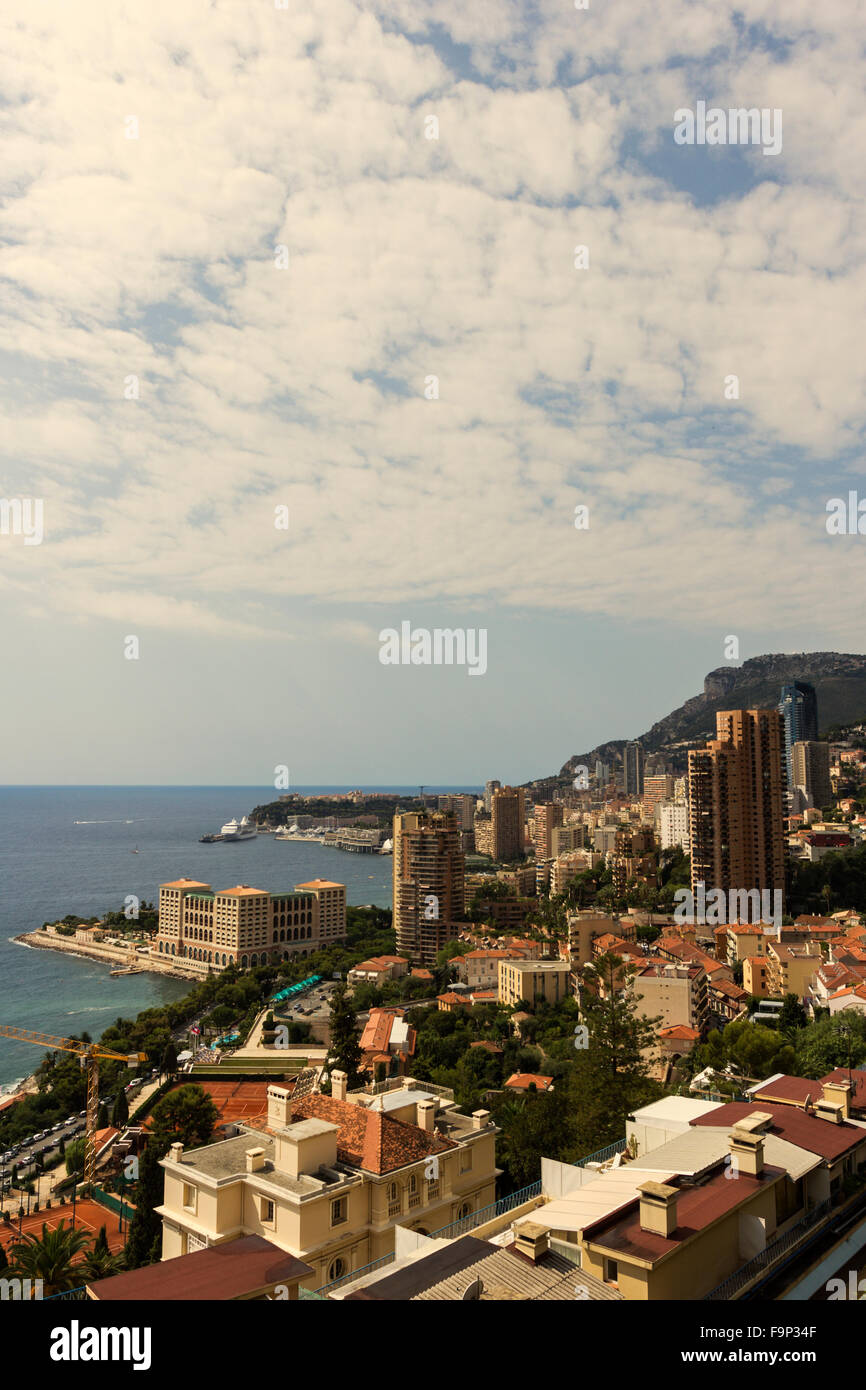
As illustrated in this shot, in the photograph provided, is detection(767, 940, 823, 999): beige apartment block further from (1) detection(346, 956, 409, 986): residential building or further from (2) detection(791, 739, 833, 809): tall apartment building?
(2) detection(791, 739, 833, 809): tall apartment building

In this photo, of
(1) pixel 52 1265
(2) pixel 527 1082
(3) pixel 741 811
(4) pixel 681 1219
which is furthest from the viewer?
(3) pixel 741 811

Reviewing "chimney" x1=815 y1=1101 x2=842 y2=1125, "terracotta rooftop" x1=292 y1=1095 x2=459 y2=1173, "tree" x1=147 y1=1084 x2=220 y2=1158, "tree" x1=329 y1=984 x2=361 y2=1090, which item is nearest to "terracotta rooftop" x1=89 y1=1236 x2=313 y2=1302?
"terracotta rooftop" x1=292 y1=1095 x2=459 y2=1173

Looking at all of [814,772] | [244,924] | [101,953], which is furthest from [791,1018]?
[814,772]

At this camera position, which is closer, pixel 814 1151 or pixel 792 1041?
pixel 814 1151

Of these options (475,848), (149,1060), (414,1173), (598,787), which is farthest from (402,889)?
(598,787)

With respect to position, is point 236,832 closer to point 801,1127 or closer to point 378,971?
point 378,971

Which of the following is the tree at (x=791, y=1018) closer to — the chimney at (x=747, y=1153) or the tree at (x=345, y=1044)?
the tree at (x=345, y=1044)
